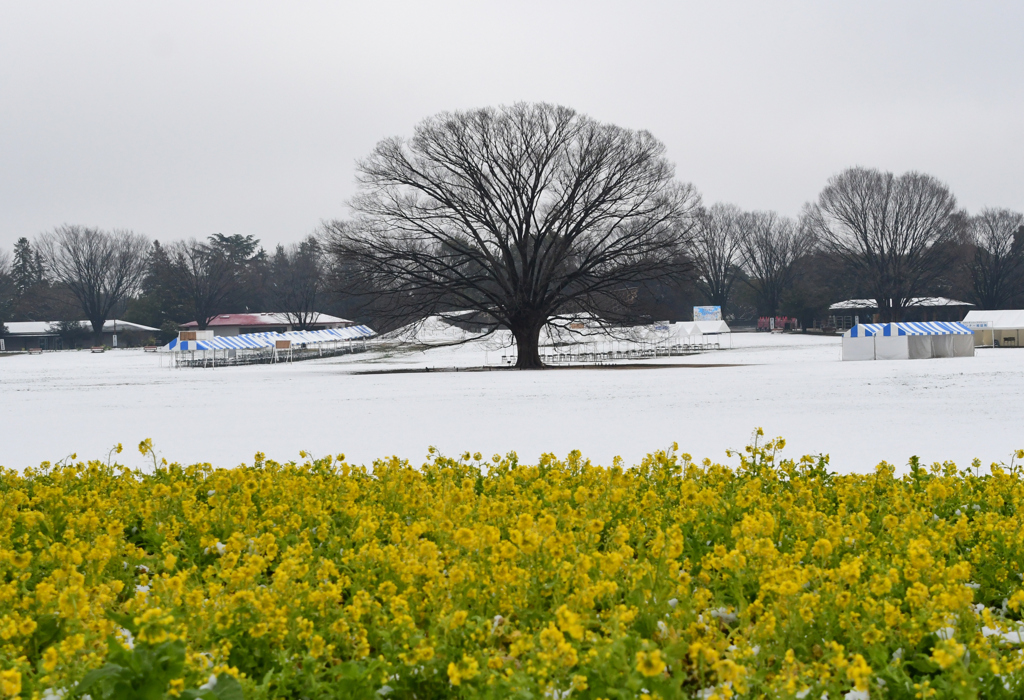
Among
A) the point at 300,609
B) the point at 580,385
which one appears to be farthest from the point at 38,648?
the point at 580,385

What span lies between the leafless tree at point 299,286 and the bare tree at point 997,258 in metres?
61.2

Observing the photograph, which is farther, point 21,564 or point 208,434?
point 208,434

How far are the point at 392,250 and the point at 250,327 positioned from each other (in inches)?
2294

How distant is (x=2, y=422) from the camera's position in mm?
16469

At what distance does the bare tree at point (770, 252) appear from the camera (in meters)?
88.9

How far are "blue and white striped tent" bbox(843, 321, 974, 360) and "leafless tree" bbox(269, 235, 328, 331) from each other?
161ft

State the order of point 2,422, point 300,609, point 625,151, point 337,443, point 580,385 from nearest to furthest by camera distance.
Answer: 1. point 300,609
2. point 337,443
3. point 2,422
4. point 580,385
5. point 625,151

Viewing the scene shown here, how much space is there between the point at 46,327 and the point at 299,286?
3221cm

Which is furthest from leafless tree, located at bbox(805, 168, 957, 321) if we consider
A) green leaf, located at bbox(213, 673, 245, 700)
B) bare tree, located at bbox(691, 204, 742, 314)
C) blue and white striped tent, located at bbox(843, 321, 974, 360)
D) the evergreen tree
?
the evergreen tree

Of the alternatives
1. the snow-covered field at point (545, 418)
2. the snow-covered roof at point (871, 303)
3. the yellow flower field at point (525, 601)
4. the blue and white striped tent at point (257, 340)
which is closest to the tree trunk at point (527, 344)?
the snow-covered field at point (545, 418)

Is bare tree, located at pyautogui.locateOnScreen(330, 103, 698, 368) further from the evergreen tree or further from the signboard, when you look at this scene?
the evergreen tree

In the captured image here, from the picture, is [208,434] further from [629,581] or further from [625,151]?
[625,151]

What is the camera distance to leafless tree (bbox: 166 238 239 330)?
304 ft

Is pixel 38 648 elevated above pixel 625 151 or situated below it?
below
